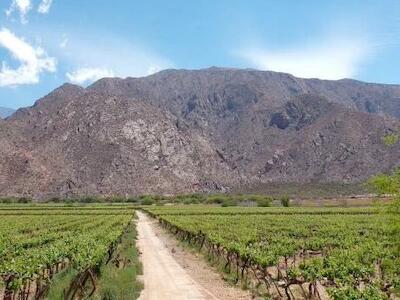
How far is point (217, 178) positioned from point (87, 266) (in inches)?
6954

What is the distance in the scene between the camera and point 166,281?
25719mm

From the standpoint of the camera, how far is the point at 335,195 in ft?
532

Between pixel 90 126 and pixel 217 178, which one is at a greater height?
pixel 90 126

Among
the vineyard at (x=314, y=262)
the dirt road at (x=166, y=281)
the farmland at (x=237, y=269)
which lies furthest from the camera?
the dirt road at (x=166, y=281)

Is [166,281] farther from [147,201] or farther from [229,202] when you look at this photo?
[147,201]

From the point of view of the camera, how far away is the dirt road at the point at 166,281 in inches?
861

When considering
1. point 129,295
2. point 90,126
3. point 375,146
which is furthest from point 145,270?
point 375,146

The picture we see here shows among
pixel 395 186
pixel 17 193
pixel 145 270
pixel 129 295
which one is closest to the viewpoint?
pixel 395 186

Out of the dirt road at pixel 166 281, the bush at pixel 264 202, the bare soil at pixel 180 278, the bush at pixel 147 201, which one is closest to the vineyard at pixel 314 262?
the bare soil at pixel 180 278

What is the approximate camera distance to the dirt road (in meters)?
21.9

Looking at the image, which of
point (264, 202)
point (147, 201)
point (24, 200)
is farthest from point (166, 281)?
point (24, 200)

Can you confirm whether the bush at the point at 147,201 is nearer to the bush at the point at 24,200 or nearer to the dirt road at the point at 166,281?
the bush at the point at 24,200

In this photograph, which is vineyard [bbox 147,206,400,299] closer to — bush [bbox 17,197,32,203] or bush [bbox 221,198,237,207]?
bush [bbox 221,198,237,207]

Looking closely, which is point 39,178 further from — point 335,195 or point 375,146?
point 375,146
